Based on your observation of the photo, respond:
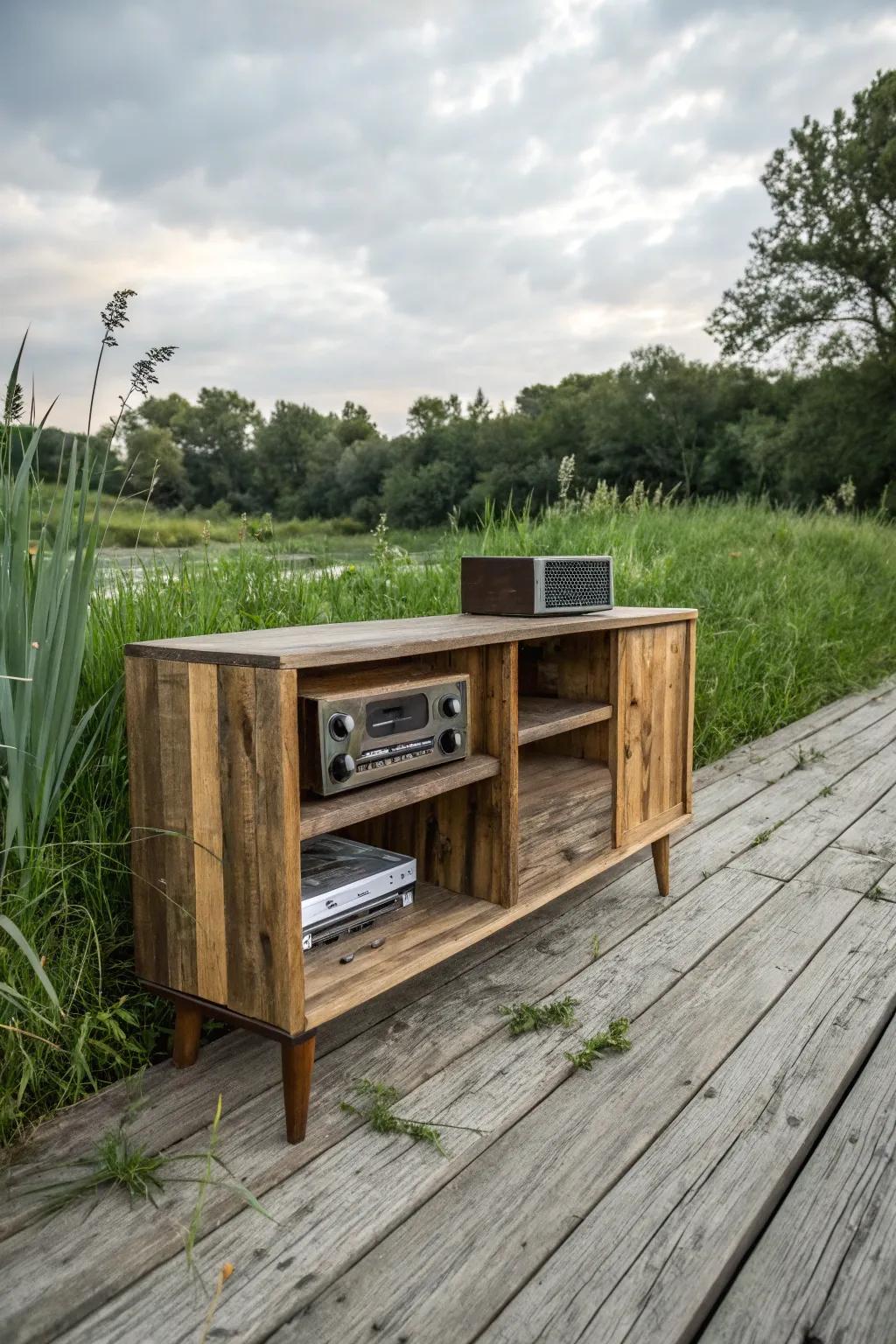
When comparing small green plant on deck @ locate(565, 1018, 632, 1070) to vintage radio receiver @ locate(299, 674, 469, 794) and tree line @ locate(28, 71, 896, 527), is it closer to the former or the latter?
vintage radio receiver @ locate(299, 674, 469, 794)

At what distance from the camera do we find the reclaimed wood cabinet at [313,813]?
136 cm

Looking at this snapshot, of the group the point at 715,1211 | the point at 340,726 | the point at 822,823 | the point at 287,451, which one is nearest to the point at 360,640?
the point at 340,726

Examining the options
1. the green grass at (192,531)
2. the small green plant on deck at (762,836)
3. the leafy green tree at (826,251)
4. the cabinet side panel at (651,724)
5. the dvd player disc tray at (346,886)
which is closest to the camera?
the dvd player disc tray at (346,886)

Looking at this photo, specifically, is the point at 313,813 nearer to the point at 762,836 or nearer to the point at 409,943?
the point at 409,943

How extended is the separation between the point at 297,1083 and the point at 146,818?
1.65 ft

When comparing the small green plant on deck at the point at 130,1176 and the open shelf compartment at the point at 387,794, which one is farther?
the open shelf compartment at the point at 387,794

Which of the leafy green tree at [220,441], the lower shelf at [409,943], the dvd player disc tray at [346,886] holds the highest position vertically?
the leafy green tree at [220,441]

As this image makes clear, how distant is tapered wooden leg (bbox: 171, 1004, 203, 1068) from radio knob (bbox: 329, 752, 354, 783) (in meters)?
0.50

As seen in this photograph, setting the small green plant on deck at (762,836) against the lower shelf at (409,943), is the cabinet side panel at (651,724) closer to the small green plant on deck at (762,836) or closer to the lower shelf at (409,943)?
the lower shelf at (409,943)

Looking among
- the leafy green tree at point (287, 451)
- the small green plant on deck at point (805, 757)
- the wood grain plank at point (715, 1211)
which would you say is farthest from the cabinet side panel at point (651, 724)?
the leafy green tree at point (287, 451)

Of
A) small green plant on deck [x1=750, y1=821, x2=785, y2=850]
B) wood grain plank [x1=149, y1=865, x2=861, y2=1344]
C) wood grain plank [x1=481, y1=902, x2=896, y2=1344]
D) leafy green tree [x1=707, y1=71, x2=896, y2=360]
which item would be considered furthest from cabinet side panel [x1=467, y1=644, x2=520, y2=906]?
leafy green tree [x1=707, y1=71, x2=896, y2=360]

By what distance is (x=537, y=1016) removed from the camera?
5.83ft

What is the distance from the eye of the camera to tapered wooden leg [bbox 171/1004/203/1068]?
1578 millimetres

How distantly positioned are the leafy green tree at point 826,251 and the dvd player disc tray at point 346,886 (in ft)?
60.0
